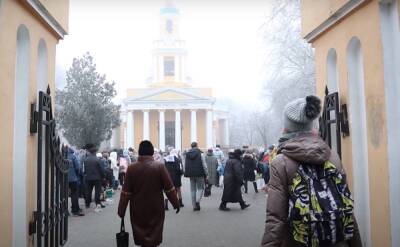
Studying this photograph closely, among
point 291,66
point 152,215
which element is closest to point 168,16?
point 291,66

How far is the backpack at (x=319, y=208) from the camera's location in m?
2.94

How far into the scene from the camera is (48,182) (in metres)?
5.72

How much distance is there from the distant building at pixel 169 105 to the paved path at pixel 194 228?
130ft

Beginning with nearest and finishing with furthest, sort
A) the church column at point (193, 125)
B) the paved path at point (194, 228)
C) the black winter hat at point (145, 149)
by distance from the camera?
the black winter hat at point (145, 149)
the paved path at point (194, 228)
the church column at point (193, 125)

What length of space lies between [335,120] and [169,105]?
47.4 meters

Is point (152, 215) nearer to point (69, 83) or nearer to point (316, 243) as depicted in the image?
point (316, 243)

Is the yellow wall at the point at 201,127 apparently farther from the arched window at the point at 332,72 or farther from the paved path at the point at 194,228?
the arched window at the point at 332,72

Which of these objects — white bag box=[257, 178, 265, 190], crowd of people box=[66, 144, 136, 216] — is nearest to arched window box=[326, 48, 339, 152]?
crowd of people box=[66, 144, 136, 216]

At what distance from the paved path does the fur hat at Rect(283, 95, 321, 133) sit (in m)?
4.89

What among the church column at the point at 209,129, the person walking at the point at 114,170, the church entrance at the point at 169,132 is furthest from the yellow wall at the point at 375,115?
the church entrance at the point at 169,132

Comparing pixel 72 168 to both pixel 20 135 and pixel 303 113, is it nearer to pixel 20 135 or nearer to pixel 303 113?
pixel 20 135

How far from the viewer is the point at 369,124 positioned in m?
5.43

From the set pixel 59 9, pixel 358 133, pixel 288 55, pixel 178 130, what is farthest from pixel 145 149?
pixel 178 130

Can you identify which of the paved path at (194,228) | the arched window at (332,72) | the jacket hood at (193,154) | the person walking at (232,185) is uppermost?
the arched window at (332,72)
